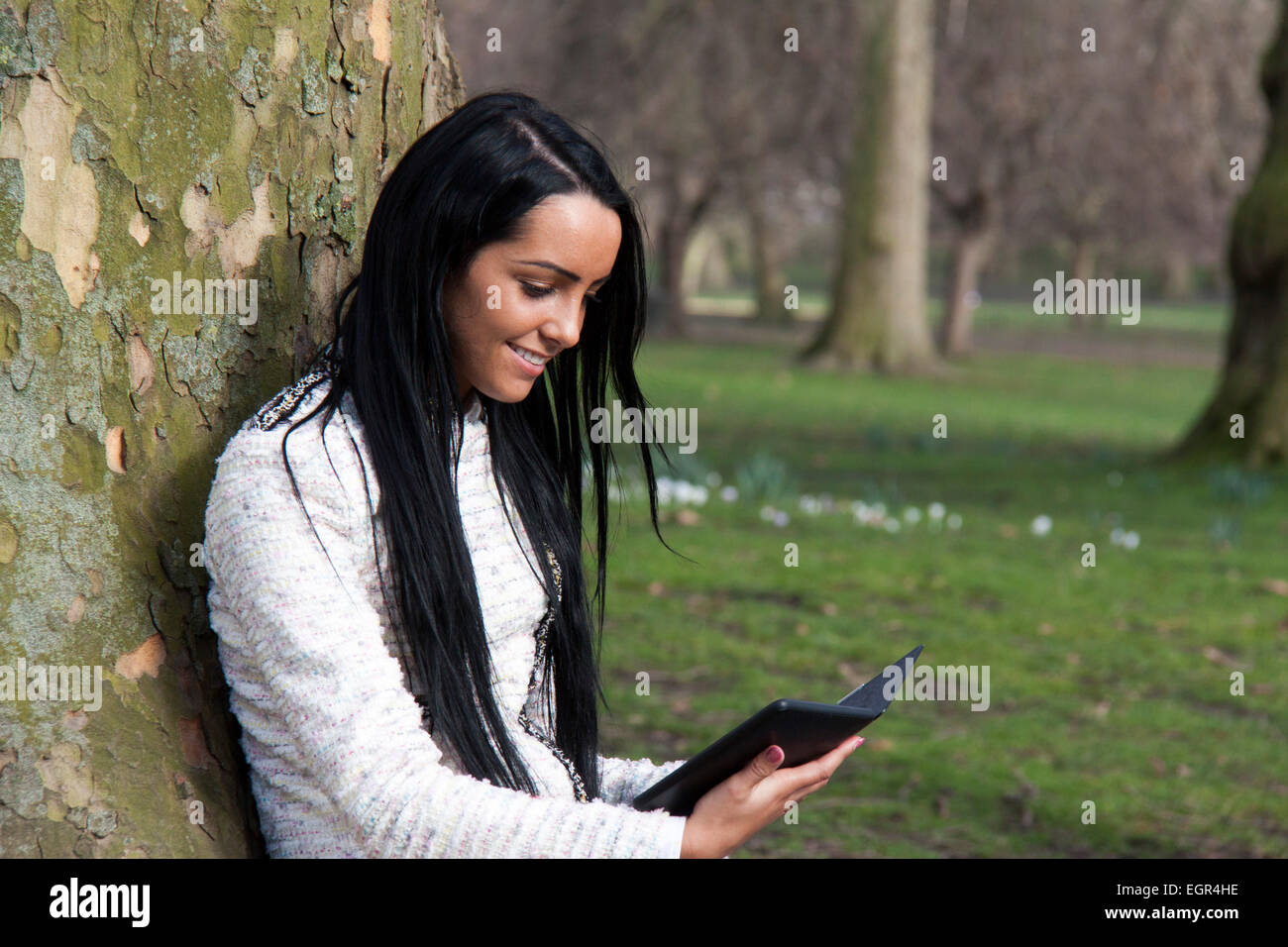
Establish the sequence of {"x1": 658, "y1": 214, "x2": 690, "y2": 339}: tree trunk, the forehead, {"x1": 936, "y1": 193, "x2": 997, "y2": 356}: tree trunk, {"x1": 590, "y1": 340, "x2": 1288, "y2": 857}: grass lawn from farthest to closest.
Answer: {"x1": 658, "y1": 214, "x2": 690, "y2": 339}: tree trunk
{"x1": 936, "y1": 193, "x2": 997, "y2": 356}: tree trunk
{"x1": 590, "y1": 340, "x2": 1288, "y2": 857}: grass lawn
the forehead

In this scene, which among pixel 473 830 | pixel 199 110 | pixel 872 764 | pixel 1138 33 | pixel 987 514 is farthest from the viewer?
pixel 1138 33

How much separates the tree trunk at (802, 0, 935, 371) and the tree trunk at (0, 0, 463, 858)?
1820 centimetres

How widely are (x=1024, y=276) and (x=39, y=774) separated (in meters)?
62.2

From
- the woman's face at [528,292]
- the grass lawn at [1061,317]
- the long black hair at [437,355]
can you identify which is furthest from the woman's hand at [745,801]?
the grass lawn at [1061,317]

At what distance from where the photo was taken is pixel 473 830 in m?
1.66

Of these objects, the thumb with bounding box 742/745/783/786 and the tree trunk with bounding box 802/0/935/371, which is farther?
the tree trunk with bounding box 802/0/935/371

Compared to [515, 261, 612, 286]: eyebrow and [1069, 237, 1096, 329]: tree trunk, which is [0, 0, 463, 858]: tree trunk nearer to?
[515, 261, 612, 286]: eyebrow

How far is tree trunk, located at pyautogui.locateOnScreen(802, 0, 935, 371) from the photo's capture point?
19203mm

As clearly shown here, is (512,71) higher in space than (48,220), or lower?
higher

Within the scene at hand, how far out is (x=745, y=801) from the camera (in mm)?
1817

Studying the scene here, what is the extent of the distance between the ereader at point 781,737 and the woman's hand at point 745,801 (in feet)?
0.06

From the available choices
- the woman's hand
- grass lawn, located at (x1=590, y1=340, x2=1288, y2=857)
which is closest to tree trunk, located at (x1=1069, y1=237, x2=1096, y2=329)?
grass lawn, located at (x1=590, y1=340, x2=1288, y2=857)

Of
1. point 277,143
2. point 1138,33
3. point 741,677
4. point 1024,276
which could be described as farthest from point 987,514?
point 1024,276
